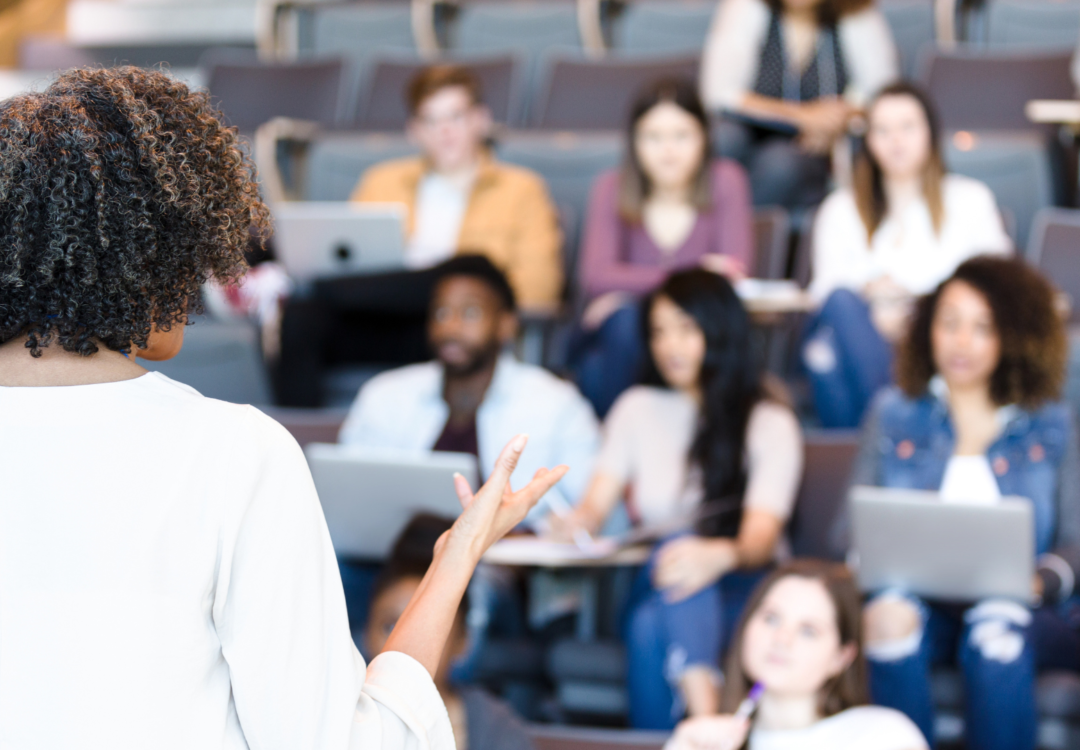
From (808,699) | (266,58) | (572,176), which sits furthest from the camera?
(266,58)

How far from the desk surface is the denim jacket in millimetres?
373

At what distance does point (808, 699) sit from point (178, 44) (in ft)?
11.7

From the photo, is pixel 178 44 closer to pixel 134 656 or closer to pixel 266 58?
pixel 266 58

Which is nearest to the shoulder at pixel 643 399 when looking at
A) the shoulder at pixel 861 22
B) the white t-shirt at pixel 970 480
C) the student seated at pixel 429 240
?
the student seated at pixel 429 240

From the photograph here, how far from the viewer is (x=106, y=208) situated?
1.95ft

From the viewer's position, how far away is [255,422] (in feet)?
2.07

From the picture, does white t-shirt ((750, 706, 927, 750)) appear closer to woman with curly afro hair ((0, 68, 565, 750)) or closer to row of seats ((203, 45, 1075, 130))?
woman with curly afro hair ((0, 68, 565, 750))

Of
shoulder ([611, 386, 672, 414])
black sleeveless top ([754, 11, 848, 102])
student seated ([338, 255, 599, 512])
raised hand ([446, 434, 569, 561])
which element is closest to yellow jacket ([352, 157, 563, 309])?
student seated ([338, 255, 599, 512])

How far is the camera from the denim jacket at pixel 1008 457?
182 cm

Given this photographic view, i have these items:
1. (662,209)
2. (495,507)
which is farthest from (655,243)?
(495,507)

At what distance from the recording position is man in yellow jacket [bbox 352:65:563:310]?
8.41 feet

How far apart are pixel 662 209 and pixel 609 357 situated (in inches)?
17.0

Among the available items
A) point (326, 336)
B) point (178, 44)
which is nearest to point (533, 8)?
point (178, 44)

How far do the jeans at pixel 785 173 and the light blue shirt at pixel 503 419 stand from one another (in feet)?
3.12
